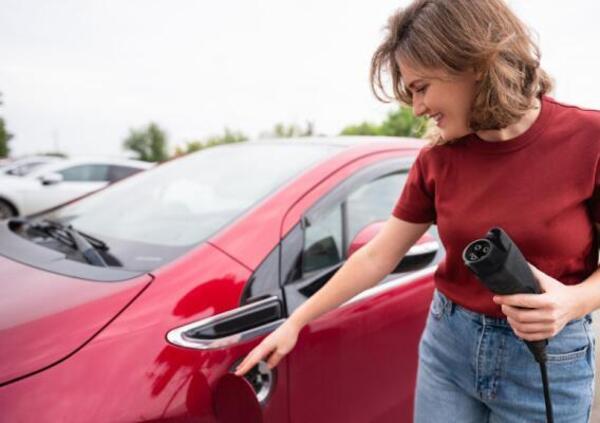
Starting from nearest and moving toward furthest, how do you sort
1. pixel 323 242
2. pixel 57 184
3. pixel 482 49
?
1. pixel 482 49
2. pixel 323 242
3. pixel 57 184

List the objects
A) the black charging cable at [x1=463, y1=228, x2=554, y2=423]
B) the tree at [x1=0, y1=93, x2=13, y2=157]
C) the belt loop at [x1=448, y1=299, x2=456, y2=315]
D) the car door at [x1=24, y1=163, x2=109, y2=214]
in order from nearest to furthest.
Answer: the black charging cable at [x1=463, y1=228, x2=554, y2=423], the belt loop at [x1=448, y1=299, x2=456, y2=315], the car door at [x1=24, y1=163, x2=109, y2=214], the tree at [x1=0, y1=93, x2=13, y2=157]

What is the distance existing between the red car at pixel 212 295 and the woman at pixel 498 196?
0.16m

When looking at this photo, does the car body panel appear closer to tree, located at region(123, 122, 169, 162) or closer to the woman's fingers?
the woman's fingers

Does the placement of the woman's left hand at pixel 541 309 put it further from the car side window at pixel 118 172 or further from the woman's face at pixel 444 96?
the car side window at pixel 118 172

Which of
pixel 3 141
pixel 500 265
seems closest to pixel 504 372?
pixel 500 265

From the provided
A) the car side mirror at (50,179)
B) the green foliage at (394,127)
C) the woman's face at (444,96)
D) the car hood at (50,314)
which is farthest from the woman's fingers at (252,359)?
the green foliage at (394,127)

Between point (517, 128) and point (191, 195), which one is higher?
point (517, 128)

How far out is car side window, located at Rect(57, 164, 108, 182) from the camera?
8086 millimetres

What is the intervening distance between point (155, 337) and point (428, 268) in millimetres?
1021

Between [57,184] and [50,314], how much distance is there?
720 centimetres

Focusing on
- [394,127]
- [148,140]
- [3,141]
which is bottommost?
[148,140]

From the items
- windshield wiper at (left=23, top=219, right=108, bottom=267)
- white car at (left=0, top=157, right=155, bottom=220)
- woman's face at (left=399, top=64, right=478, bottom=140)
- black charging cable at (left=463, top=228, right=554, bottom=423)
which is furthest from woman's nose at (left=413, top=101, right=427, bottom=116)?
white car at (left=0, top=157, right=155, bottom=220)

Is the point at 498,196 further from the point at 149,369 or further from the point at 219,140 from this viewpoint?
the point at 219,140

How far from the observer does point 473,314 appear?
1132mm
